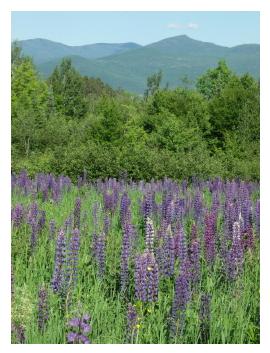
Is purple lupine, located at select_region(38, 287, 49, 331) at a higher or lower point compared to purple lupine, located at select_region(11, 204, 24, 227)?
lower

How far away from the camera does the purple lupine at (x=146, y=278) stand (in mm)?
4176

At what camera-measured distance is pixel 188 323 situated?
4.16 m

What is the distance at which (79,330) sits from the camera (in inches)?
142

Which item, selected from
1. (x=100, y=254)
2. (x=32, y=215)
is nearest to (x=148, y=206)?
(x=32, y=215)

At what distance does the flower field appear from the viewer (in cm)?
399

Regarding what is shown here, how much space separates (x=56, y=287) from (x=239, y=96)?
100ft

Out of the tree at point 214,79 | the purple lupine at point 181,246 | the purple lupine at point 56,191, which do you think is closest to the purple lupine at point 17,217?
the purple lupine at point 56,191

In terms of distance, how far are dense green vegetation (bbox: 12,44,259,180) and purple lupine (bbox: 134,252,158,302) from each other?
9467 millimetres

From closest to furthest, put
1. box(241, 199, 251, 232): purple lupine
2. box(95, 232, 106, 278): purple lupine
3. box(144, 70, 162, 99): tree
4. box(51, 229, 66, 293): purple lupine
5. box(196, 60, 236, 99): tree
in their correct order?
box(51, 229, 66, 293): purple lupine → box(95, 232, 106, 278): purple lupine → box(241, 199, 251, 232): purple lupine → box(196, 60, 236, 99): tree → box(144, 70, 162, 99): tree

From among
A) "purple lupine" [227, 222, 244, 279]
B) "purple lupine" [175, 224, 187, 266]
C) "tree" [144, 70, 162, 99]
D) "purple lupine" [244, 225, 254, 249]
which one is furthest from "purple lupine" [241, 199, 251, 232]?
"tree" [144, 70, 162, 99]

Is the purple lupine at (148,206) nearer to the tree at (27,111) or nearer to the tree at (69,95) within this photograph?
the tree at (27,111)

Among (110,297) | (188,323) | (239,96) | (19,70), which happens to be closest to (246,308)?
(188,323)

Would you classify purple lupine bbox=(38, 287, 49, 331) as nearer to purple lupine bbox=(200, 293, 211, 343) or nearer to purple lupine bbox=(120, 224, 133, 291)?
purple lupine bbox=(120, 224, 133, 291)

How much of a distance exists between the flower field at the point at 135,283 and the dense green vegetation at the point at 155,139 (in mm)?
7680
